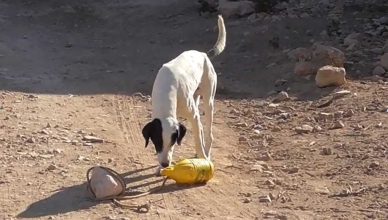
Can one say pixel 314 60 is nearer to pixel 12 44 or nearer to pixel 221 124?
pixel 221 124

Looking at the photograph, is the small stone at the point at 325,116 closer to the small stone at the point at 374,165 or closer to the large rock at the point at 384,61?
the small stone at the point at 374,165

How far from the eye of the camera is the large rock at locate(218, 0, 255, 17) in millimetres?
17880

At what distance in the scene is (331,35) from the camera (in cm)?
1560

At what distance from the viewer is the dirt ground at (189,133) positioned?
25.9 ft

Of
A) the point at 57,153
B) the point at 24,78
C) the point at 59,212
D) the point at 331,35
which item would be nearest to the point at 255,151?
the point at 57,153

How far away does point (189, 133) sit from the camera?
10.5 meters

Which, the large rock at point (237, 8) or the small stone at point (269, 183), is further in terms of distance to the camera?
the large rock at point (237, 8)

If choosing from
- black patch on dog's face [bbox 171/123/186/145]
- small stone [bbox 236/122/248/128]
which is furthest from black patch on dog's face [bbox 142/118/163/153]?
small stone [bbox 236/122/248/128]

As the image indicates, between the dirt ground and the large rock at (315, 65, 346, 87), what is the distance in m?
0.13

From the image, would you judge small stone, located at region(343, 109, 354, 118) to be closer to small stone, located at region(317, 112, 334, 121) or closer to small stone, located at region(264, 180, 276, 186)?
small stone, located at region(317, 112, 334, 121)

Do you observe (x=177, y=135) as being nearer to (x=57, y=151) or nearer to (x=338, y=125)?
(x=57, y=151)

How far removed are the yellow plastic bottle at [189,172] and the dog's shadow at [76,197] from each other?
0.31 ft

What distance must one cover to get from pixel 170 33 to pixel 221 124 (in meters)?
6.60

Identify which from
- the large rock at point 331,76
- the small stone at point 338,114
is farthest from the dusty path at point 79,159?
the large rock at point 331,76
